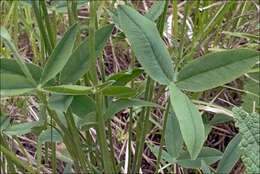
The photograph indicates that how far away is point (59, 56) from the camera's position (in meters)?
0.57

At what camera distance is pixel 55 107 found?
568mm

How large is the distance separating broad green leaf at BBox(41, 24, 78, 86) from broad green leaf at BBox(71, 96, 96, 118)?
0.38ft

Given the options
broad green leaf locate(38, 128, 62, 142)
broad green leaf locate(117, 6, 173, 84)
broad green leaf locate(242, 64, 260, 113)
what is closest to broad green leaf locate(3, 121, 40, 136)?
broad green leaf locate(38, 128, 62, 142)

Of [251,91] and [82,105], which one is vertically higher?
[82,105]

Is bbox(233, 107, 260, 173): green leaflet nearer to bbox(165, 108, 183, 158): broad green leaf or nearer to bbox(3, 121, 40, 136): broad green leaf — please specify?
bbox(165, 108, 183, 158): broad green leaf

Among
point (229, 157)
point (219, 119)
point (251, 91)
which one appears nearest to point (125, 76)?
point (229, 157)

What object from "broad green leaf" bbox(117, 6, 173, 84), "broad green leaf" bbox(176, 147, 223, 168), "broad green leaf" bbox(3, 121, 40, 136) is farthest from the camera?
"broad green leaf" bbox(176, 147, 223, 168)

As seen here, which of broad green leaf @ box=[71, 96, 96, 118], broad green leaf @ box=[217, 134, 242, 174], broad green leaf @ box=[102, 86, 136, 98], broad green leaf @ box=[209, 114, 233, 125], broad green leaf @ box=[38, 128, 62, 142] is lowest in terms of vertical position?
broad green leaf @ box=[217, 134, 242, 174]

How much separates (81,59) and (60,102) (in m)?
0.09

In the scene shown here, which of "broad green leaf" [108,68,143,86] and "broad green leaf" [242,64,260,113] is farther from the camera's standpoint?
"broad green leaf" [242,64,260,113]

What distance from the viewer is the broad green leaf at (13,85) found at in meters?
0.50

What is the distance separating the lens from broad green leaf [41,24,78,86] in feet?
1.85

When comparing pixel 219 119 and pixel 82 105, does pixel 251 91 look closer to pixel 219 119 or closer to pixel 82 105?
pixel 219 119

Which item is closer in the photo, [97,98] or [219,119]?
[97,98]
